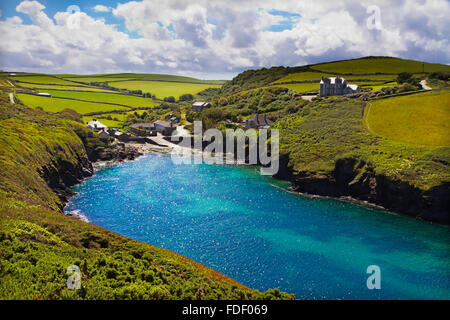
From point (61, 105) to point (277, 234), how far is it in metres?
154

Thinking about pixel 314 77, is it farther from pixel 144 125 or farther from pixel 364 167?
pixel 364 167

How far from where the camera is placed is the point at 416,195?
6056 cm

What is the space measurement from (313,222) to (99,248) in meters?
38.5

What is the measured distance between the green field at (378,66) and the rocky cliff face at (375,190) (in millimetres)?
119544

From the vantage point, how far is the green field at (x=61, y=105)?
152 m

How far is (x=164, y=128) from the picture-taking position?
143 m

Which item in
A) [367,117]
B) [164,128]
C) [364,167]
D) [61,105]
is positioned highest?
[61,105]

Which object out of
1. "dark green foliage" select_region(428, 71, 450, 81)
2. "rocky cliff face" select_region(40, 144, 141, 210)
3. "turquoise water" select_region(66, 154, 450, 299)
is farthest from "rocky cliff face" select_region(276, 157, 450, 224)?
"dark green foliage" select_region(428, 71, 450, 81)

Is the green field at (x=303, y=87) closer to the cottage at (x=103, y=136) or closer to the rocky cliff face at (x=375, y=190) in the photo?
the rocky cliff face at (x=375, y=190)

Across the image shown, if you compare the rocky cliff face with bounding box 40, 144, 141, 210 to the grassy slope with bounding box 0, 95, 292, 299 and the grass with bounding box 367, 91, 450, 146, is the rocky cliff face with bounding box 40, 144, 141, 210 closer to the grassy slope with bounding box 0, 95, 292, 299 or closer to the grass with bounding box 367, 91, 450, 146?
the grassy slope with bounding box 0, 95, 292, 299

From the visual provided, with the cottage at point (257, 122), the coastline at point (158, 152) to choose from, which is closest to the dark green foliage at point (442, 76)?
the cottage at point (257, 122)

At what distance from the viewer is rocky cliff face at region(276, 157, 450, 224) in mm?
58156

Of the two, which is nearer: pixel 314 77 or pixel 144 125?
pixel 144 125


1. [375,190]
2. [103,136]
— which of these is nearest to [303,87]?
[103,136]
